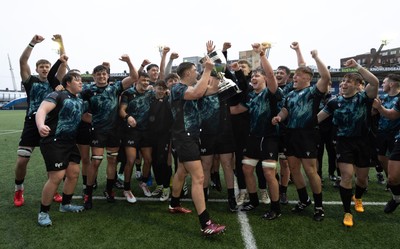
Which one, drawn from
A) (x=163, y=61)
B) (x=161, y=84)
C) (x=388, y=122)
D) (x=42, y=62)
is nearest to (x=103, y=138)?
(x=161, y=84)

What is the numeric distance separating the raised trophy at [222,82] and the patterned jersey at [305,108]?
33.6 inches

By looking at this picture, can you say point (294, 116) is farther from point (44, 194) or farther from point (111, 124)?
point (44, 194)

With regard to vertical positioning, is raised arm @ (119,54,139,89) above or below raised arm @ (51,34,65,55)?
below

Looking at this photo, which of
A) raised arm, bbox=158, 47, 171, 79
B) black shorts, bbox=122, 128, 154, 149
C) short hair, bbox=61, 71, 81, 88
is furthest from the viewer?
raised arm, bbox=158, 47, 171, 79

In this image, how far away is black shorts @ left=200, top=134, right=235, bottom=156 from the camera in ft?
14.7

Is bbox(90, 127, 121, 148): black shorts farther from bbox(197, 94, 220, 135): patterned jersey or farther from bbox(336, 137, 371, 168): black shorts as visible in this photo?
bbox(336, 137, 371, 168): black shorts

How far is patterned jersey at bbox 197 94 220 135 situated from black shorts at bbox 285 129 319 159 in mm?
1147

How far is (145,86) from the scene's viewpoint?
204 inches

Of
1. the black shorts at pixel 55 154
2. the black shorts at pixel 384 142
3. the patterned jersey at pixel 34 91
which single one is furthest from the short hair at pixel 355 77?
the patterned jersey at pixel 34 91

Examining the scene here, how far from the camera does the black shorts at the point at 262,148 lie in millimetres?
4125

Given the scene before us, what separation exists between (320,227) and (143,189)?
3127 millimetres

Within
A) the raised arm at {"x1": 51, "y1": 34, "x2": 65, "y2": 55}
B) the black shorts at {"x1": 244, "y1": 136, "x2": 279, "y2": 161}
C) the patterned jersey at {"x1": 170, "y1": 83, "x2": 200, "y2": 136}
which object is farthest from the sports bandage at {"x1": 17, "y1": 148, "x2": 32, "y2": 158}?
the black shorts at {"x1": 244, "y1": 136, "x2": 279, "y2": 161}

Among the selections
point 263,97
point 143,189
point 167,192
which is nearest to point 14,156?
A: point 143,189

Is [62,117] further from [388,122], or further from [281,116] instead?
[388,122]
